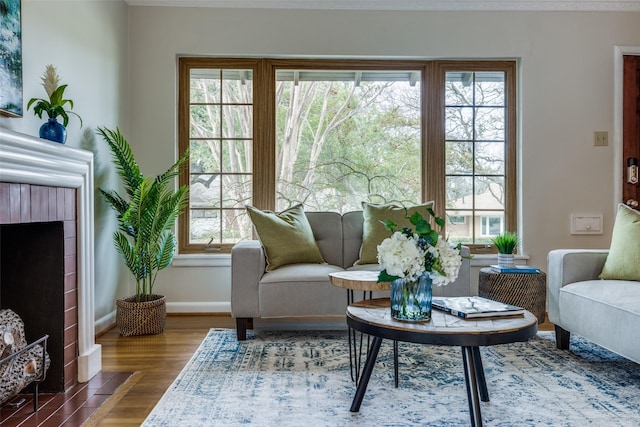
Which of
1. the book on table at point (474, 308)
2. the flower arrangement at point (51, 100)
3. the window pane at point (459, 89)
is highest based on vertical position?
the window pane at point (459, 89)

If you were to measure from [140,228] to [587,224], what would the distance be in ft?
11.1

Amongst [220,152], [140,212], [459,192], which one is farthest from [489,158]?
[140,212]

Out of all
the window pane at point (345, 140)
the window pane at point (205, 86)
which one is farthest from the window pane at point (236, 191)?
the window pane at point (205, 86)

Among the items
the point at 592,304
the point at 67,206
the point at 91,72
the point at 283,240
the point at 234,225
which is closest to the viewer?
the point at 67,206

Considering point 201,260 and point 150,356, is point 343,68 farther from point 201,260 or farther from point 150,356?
point 150,356

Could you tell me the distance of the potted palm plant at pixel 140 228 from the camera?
3.28 metres

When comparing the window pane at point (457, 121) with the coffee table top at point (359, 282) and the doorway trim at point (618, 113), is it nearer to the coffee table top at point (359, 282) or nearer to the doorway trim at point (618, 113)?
the doorway trim at point (618, 113)

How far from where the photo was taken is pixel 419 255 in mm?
1729

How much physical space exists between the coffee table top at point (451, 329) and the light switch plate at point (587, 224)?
2.47 meters

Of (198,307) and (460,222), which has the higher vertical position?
(460,222)

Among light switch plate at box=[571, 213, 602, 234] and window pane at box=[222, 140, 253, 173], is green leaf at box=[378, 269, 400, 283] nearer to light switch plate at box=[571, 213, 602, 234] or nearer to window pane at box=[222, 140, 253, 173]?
window pane at box=[222, 140, 253, 173]

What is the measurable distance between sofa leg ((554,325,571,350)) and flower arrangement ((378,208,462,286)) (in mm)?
1525

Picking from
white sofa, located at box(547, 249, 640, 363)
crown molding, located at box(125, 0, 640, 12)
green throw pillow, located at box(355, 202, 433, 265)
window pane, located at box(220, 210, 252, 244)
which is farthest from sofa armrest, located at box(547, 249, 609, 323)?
window pane, located at box(220, 210, 252, 244)

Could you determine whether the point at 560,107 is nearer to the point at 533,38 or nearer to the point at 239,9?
the point at 533,38
